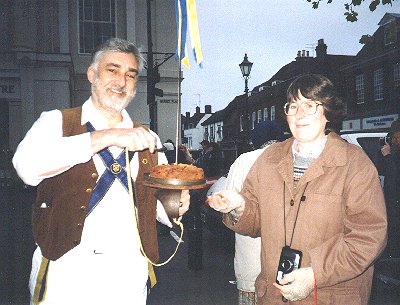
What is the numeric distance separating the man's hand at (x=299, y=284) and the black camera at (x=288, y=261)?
2.1 inches

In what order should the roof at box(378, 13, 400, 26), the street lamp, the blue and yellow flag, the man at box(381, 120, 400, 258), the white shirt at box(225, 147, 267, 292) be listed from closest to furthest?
the blue and yellow flag, the white shirt at box(225, 147, 267, 292), the man at box(381, 120, 400, 258), the street lamp, the roof at box(378, 13, 400, 26)

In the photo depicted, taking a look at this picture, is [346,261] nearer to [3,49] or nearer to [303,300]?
[303,300]

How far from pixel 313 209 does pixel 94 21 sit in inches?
633

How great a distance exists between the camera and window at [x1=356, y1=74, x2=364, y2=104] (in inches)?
1181

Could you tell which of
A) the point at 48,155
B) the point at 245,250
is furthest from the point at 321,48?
the point at 48,155

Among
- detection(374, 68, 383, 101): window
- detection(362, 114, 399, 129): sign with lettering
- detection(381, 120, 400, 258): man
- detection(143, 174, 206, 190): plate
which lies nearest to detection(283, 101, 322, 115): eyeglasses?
detection(143, 174, 206, 190): plate

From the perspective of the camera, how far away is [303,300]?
224 cm

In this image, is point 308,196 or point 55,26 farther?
point 55,26

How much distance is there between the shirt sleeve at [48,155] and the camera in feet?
6.16

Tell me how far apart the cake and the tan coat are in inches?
18.7

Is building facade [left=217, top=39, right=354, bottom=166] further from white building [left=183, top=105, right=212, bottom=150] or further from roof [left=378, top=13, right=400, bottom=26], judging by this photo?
white building [left=183, top=105, right=212, bottom=150]

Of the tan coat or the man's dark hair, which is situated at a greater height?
the man's dark hair

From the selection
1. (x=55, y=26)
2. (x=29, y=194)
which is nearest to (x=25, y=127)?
(x=29, y=194)

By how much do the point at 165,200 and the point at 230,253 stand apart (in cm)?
531
